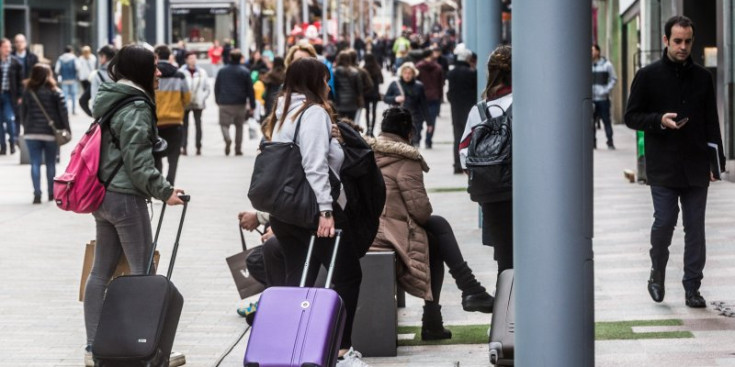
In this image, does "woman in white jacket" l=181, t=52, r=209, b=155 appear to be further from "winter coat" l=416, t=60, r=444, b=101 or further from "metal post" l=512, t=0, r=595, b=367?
"metal post" l=512, t=0, r=595, b=367

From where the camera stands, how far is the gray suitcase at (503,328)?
254 inches

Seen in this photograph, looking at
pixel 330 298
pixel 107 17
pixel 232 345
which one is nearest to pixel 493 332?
pixel 330 298

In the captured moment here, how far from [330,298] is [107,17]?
1815 inches

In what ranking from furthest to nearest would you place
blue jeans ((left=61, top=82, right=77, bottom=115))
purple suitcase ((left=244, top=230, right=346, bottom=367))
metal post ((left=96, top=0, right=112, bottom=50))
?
metal post ((left=96, top=0, right=112, bottom=50))
blue jeans ((left=61, top=82, right=77, bottom=115))
purple suitcase ((left=244, top=230, right=346, bottom=367))

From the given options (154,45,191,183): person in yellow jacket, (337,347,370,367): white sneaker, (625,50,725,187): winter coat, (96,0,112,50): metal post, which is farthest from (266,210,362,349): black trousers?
(96,0,112,50): metal post

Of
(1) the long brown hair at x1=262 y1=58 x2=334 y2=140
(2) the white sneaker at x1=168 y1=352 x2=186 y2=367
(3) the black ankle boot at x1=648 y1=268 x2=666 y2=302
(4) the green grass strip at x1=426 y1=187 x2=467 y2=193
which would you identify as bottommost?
(2) the white sneaker at x1=168 y1=352 x2=186 y2=367

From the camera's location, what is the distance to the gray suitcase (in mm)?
6457

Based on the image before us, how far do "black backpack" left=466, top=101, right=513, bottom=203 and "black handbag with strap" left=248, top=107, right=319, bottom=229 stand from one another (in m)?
1.24

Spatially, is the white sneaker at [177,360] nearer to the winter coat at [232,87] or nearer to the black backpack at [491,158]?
the black backpack at [491,158]

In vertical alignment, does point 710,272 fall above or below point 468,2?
below

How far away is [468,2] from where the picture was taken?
22.3 meters

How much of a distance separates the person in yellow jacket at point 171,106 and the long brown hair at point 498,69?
766cm

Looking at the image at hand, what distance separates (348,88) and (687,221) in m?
14.3

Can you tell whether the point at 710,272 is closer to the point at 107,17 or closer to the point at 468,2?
the point at 468,2
